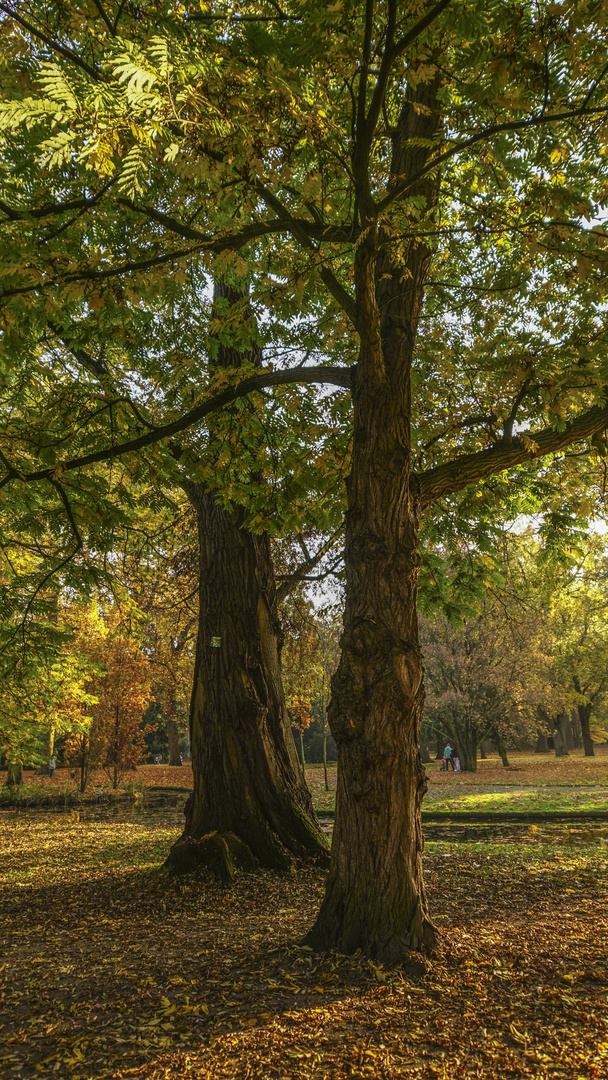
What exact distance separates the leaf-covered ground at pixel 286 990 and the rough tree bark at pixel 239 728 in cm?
72

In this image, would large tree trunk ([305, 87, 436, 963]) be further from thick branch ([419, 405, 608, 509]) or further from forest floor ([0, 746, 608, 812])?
forest floor ([0, 746, 608, 812])

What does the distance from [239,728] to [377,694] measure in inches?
151

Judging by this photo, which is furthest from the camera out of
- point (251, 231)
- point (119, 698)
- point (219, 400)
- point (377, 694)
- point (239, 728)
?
point (119, 698)

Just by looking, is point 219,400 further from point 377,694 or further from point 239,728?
point 239,728

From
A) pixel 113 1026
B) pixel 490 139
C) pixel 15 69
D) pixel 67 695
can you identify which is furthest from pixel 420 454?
pixel 67 695

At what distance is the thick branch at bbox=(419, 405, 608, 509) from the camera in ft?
18.5

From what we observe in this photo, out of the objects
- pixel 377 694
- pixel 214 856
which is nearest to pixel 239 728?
pixel 214 856

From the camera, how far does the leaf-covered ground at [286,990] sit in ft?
10.3

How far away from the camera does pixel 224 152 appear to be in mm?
3617

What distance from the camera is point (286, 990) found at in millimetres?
3904

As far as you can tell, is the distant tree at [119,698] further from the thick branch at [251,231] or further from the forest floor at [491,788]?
the thick branch at [251,231]

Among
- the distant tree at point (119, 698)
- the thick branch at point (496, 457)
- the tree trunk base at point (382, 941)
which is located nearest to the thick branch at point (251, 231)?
the thick branch at point (496, 457)

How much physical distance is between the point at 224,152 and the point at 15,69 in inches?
53.2

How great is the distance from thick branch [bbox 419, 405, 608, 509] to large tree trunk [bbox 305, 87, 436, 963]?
56 centimetres
